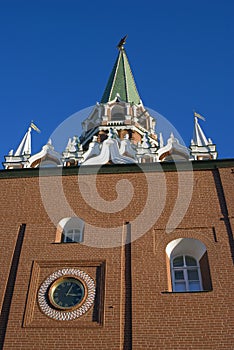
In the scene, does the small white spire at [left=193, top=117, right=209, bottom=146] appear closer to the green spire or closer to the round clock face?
the green spire

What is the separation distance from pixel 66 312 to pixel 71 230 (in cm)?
328

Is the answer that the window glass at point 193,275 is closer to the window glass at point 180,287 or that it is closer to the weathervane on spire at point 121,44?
the window glass at point 180,287

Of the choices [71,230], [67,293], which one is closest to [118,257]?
[67,293]

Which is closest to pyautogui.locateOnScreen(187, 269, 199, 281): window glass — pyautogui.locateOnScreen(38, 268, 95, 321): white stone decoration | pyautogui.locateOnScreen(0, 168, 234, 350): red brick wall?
pyautogui.locateOnScreen(0, 168, 234, 350): red brick wall

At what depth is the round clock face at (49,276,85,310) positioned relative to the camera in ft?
37.4

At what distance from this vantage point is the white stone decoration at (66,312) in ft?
36.7

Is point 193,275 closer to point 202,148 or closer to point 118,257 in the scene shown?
point 118,257

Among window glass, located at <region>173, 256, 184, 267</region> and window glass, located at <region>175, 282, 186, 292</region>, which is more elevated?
window glass, located at <region>173, 256, 184, 267</region>

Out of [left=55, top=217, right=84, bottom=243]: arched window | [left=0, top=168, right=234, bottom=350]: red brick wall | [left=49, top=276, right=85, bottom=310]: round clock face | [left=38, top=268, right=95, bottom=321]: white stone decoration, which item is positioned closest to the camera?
[left=0, top=168, right=234, bottom=350]: red brick wall

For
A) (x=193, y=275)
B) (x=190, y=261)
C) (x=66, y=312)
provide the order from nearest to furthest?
(x=66, y=312), (x=193, y=275), (x=190, y=261)

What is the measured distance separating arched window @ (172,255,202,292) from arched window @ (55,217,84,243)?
2.86 m

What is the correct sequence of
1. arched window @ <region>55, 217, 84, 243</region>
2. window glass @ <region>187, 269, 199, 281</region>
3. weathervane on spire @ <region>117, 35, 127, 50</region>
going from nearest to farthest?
window glass @ <region>187, 269, 199, 281</region> → arched window @ <region>55, 217, 84, 243</region> → weathervane on spire @ <region>117, 35, 127, 50</region>

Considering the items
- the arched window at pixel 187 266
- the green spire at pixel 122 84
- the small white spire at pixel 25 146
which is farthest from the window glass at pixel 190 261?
the green spire at pixel 122 84

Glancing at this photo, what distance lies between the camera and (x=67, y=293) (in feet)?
38.3
